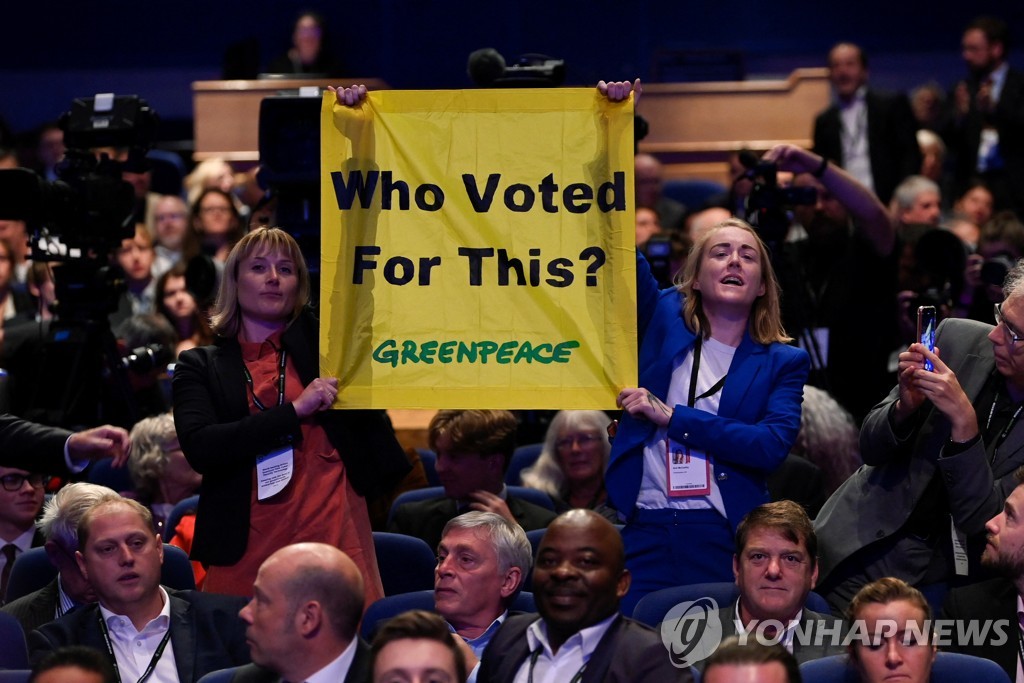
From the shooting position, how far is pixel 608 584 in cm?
370

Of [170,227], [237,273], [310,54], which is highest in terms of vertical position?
[310,54]

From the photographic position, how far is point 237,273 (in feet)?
15.3

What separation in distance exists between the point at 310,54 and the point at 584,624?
8.13 metres

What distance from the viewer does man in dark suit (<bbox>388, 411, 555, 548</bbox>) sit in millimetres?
5395

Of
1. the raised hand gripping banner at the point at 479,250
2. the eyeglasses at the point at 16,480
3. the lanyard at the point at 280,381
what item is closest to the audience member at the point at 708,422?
the raised hand gripping banner at the point at 479,250

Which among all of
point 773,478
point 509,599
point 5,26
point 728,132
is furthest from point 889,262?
point 5,26

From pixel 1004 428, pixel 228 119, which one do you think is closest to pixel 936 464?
pixel 1004 428

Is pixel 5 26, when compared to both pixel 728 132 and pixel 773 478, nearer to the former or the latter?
pixel 728 132

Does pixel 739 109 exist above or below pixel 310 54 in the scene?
below

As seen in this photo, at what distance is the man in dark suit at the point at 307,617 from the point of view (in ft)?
11.8

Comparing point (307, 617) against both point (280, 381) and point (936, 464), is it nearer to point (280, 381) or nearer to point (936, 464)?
point (280, 381)

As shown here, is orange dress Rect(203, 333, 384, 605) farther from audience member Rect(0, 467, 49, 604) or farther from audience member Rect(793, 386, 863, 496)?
audience member Rect(793, 386, 863, 496)

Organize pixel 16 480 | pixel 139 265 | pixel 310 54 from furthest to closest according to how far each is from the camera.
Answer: pixel 310 54 < pixel 139 265 < pixel 16 480

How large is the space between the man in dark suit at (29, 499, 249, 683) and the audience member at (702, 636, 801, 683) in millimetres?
1436
